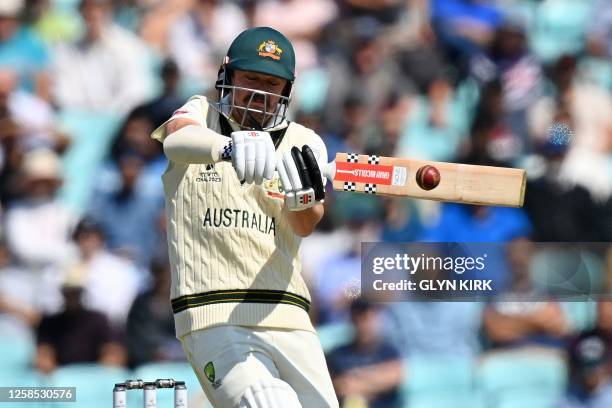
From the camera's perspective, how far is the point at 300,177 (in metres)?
3.09

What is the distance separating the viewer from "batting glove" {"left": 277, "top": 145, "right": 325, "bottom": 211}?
309 centimetres

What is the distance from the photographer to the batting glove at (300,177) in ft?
10.1

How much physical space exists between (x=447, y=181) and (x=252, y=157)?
76cm

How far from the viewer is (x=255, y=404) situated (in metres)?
3.21

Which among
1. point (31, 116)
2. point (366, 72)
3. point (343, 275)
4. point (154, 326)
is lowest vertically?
point (154, 326)

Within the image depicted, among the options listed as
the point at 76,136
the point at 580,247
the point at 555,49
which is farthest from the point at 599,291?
the point at 76,136

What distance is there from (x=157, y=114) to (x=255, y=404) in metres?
3.19

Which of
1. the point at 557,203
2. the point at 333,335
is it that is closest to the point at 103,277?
the point at 333,335

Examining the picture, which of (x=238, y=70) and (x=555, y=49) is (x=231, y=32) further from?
(x=238, y=70)

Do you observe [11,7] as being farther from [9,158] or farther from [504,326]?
[504,326]

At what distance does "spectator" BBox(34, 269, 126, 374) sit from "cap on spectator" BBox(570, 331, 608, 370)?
7.77ft

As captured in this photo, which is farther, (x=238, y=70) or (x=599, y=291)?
(x=599, y=291)

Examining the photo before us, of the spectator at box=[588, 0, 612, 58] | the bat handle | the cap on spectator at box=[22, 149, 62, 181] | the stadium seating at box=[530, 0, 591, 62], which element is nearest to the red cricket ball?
the bat handle

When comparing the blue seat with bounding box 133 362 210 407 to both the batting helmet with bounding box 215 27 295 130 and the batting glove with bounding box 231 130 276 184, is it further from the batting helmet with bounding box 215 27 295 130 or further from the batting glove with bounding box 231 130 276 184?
the batting glove with bounding box 231 130 276 184
